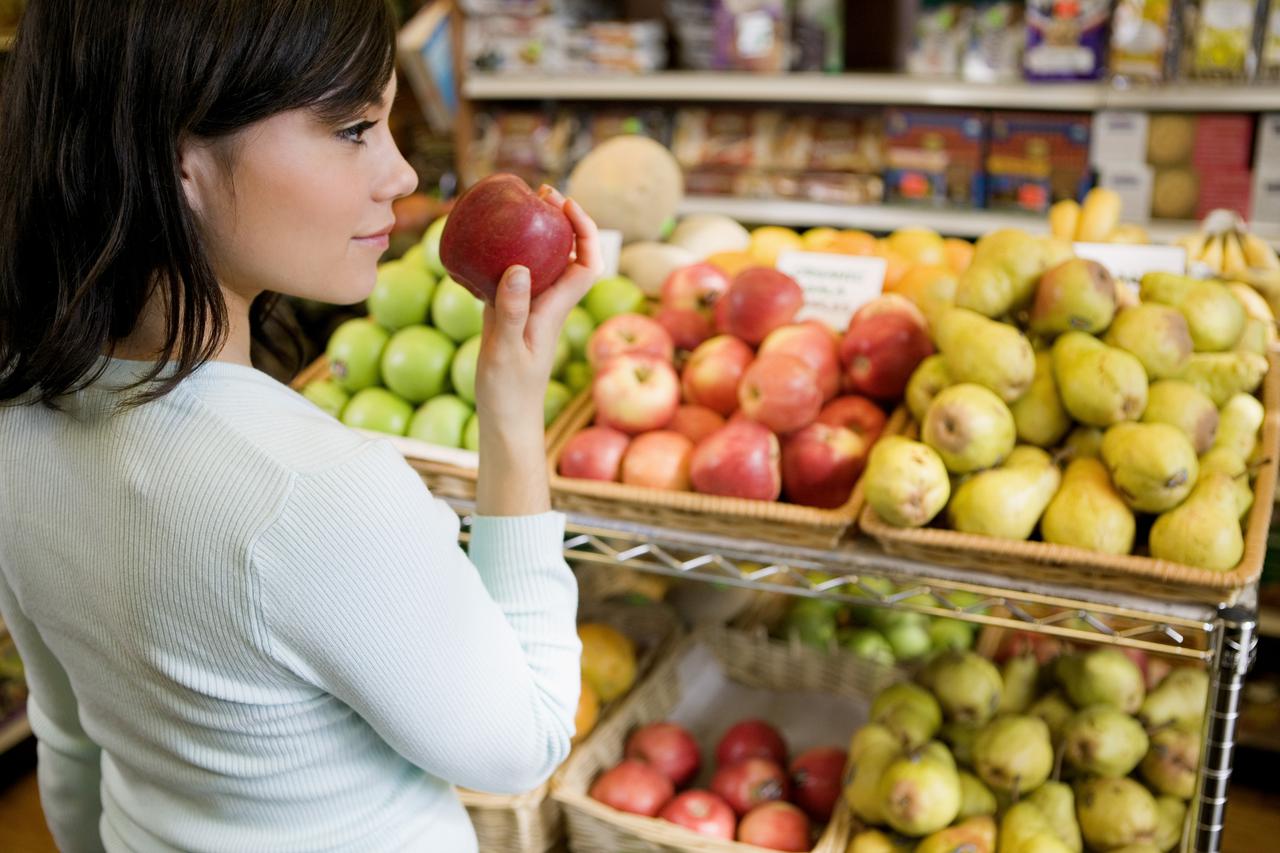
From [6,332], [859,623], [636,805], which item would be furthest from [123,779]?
[859,623]

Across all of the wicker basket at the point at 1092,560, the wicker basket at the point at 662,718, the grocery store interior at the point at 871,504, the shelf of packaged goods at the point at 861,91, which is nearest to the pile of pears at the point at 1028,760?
the grocery store interior at the point at 871,504

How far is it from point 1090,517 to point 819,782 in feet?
1.90

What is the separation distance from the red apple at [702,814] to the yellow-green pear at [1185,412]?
734 millimetres

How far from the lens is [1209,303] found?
1.38 meters

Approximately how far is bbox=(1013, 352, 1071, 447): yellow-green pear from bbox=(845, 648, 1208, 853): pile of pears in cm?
35

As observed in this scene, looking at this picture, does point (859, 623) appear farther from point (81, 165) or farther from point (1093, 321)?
point (81, 165)

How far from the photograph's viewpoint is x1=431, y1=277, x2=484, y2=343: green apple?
167 cm

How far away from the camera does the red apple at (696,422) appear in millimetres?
1478

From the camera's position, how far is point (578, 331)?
1.72 meters

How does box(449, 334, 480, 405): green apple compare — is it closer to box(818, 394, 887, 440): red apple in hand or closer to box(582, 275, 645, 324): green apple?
box(582, 275, 645, 324): green apple

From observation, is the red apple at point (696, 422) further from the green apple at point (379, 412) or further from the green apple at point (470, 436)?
the green apple at point (379, 412)

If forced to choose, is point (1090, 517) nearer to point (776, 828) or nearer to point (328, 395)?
point (776, 828)

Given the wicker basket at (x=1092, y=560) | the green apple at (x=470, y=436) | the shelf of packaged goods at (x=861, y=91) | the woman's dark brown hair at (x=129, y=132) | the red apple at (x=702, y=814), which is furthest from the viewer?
the shelf of packaged goods at (x=861, y=91)

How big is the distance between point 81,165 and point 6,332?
0.55 ft
